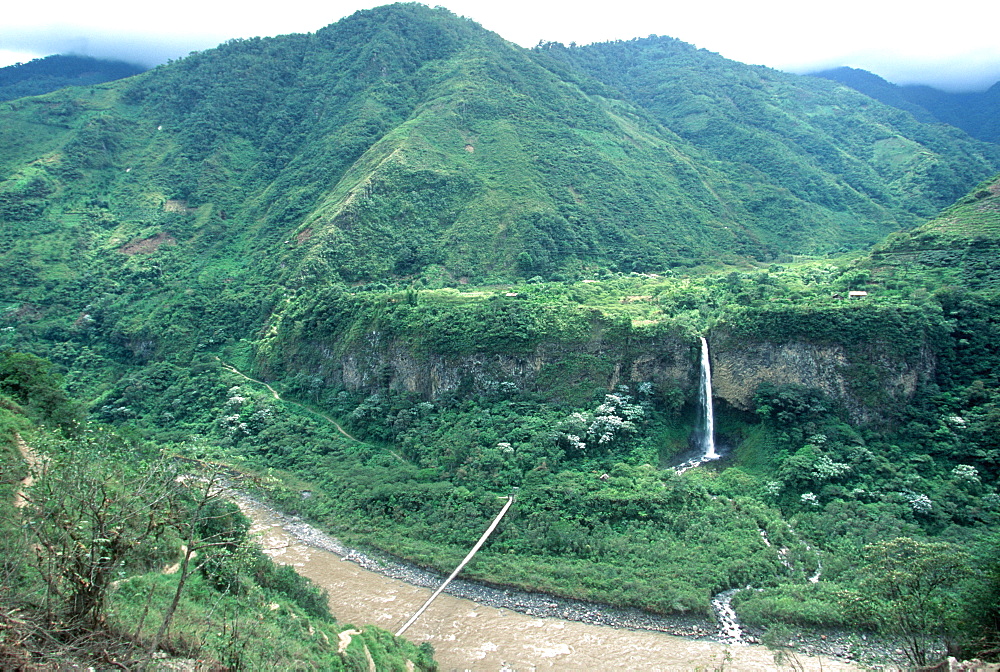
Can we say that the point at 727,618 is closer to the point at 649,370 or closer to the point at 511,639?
the point at 511,639

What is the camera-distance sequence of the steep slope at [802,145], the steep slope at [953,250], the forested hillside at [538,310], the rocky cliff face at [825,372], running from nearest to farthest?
the forested hillside at [538,310] → the rocky cliff face at [825,372] → the steep slope at [953,250] → the steep slope at [802,145]

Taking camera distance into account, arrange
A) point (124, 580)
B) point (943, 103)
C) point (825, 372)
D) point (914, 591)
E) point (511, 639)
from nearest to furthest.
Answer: point (124, 580)
point (914, 591)
point (511, 639)
point (825, 372)
point (943, 103)

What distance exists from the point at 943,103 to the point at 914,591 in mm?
118372

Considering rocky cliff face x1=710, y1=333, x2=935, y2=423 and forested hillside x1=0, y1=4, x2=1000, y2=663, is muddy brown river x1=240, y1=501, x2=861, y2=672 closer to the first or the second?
forested hillside x1=0, y1=4, x2=1000, y2=663

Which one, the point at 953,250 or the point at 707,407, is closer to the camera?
the point at 707,407

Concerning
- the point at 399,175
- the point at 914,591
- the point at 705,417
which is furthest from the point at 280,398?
the point at 914,591

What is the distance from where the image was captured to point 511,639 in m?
22.3

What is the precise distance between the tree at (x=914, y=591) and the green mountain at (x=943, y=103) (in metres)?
101

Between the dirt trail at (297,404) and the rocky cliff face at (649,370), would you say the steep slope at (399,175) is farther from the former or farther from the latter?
the rocky cliff face at (649,370)

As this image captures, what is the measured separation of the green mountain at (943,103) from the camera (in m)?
93.7

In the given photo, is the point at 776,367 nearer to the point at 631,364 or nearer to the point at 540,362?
the point at 631,364

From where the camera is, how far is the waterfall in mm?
33219

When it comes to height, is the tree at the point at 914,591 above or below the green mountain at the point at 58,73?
below

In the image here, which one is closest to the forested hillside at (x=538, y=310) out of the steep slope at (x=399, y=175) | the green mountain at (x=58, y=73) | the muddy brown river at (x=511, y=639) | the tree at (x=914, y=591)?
the tree at (x=914, y=591)
